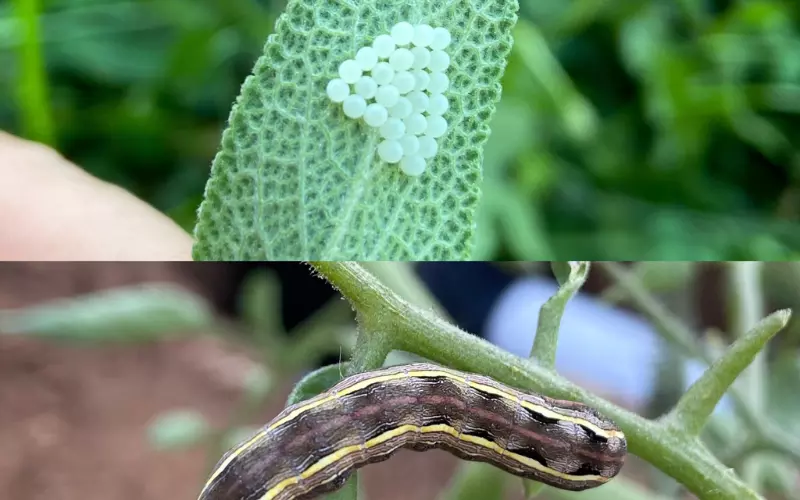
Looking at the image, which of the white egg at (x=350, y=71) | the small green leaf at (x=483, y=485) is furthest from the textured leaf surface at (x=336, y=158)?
the small green leaf at (x=483, y=485)

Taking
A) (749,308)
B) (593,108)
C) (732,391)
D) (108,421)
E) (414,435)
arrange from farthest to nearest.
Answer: (108,421)
(593,108)
(749,308)
(732,391)
(414,435)

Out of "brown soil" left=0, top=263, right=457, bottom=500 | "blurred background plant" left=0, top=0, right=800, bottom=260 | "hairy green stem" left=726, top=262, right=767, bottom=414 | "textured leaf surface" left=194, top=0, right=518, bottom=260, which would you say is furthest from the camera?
"brown soil" left=0, top=263, right=457, bottom=500

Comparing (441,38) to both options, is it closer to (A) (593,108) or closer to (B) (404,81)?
(B) (404,81)

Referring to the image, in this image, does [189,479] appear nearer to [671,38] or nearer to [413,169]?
[671,38]

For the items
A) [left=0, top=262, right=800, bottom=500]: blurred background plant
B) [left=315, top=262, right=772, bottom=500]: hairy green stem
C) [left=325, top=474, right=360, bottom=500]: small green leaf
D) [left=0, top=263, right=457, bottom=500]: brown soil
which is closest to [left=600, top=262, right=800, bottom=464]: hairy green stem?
[left=0, top=262, right=800, bottom=500]: blurred background plant

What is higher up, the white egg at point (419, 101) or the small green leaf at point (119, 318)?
the white egg at point (419, 101)

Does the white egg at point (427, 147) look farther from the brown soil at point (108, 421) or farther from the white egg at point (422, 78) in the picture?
the brown soil at point (108, 421)

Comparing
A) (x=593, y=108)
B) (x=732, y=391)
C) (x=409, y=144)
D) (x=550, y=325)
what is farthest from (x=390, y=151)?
(x=593, y=108)

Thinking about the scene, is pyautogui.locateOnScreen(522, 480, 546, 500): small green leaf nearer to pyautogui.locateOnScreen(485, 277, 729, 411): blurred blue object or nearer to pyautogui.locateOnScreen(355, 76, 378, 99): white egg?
pyautogui.locateOnScreen(355, 76, 378, 99): white egg
